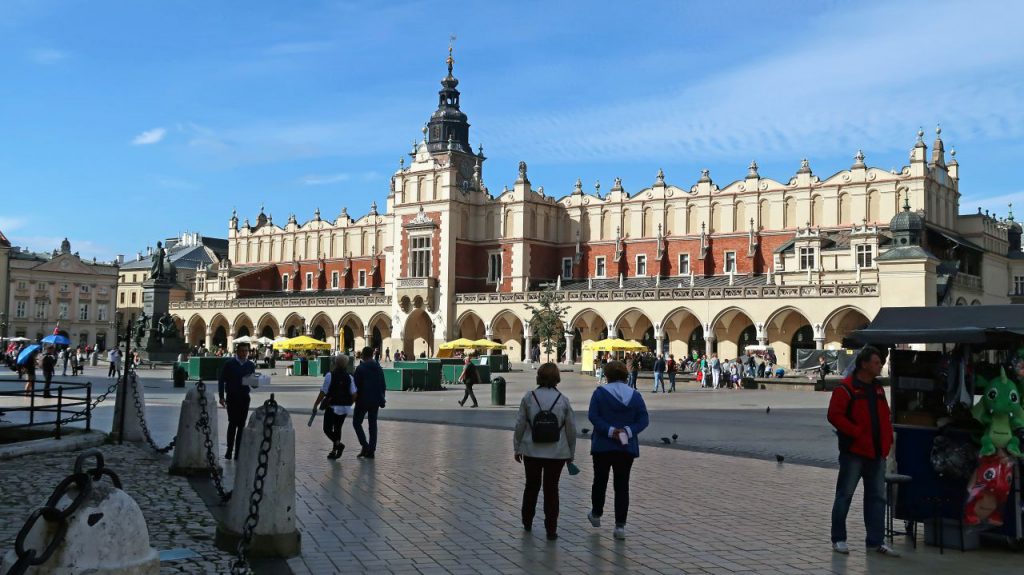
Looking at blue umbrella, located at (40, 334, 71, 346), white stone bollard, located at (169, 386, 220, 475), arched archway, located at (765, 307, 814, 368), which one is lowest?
white stone bollard, located at (169, 386, 220, 475)

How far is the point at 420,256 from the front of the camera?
63.2 meters

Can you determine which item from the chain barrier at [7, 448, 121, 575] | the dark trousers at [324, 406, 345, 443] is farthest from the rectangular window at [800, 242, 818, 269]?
the chain barrier at [7, 448, 121, 575]

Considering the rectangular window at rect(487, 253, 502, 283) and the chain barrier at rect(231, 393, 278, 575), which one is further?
the rectangular window at rect(487, 253, 502, 283)

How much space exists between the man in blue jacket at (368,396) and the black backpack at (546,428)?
16.2ft

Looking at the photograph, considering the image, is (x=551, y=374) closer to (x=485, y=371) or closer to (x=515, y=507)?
(x=515, y=507)

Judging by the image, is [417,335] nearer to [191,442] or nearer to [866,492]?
[191,442]

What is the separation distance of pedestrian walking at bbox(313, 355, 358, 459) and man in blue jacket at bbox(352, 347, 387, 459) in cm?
11

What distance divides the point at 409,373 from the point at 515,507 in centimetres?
2310

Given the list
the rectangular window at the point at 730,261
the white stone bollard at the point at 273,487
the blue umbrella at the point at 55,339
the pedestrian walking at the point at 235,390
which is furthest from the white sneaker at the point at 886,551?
the rectangular window at the point at 730,261

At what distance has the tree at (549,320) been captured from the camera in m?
52.7

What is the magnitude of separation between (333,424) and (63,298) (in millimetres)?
85459

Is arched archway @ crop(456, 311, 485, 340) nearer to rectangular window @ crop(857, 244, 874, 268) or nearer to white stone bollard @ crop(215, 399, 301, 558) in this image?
rectangular window @ crop(857, 244, 874, 268)

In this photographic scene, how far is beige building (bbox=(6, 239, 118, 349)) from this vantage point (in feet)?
280

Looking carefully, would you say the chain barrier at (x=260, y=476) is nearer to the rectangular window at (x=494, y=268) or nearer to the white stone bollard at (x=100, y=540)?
the white stone bollard at (x=100, y=540)
